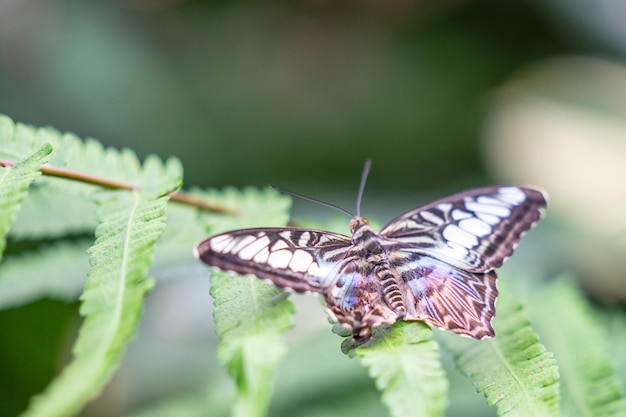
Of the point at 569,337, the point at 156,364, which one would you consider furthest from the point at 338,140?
the point at 569,337

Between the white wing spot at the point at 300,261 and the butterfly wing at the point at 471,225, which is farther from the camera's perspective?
the butterfly wing at the point at 471,225

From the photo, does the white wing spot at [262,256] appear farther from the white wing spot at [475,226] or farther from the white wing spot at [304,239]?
the white wing spot at [475,226]

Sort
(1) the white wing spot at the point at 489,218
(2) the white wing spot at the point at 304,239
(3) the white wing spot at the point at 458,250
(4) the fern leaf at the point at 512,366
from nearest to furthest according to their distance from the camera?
(4) the fern leaf at the point at 512,366
(2) the white wing spot at the point at 304,239
(3) the white wing spot at the point at 458,250
(1) the white wing spot at the point at 489,218

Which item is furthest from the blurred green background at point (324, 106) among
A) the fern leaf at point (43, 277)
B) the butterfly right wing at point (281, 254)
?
the butterfly right wing at point (281, 254)

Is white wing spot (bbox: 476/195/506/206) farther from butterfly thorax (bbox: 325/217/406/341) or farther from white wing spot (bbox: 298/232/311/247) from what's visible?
white wing spot (bbox: 298/232/311/247)

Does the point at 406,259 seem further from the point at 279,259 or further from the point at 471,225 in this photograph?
the point at 279,259

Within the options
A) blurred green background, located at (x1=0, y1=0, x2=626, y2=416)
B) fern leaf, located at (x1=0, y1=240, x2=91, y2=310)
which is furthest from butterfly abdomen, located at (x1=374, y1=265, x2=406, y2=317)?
blurred green background, located at (x1=0, y1=0, x2=626, y2=416)
